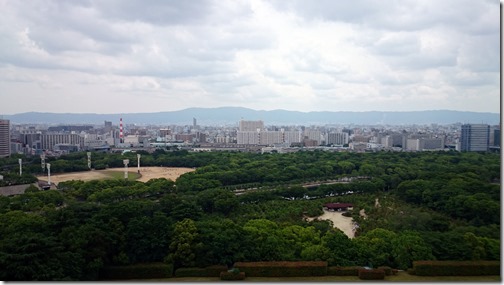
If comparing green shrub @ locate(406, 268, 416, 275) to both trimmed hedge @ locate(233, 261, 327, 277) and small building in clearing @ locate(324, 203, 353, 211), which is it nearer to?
trimmed hedge @ locate(233, 261, 327, 277)

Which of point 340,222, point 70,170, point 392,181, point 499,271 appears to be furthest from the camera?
point 70,170

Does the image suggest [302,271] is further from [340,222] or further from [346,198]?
[346,198]

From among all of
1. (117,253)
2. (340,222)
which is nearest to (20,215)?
(117,253)

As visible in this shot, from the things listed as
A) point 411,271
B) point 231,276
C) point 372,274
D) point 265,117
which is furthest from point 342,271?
point 265,117

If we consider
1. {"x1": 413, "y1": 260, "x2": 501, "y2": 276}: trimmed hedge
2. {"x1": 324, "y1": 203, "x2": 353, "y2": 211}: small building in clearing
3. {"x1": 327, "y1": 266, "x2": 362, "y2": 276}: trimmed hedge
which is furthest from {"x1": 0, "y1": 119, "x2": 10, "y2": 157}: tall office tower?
{"x1": 413, "y1": 260, "x2": 501, "y2": 276}: trimmed hedge

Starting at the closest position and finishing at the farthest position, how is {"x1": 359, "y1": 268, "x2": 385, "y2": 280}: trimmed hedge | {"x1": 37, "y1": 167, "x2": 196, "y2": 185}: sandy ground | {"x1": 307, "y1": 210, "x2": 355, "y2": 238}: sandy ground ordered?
1. {"x1": 359, "y1": 268, "x2": 385, "y2": 280}: trimmed hedge
2. {"x1": 307, "y1": 210, "x2": 355, "y2": 238}: sandy ground
3. {"x1": 37, "y1": 167, "x2": 196, "y2": 185}: sandy ground

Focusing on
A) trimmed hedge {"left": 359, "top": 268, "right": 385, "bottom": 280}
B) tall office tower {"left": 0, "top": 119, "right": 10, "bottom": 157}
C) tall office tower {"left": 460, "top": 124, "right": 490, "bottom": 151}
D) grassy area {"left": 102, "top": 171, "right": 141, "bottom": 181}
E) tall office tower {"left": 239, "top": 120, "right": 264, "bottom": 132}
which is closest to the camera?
trimmed hedge {"left": 359, "top": 268, "right": 385, "bottom": 280}
